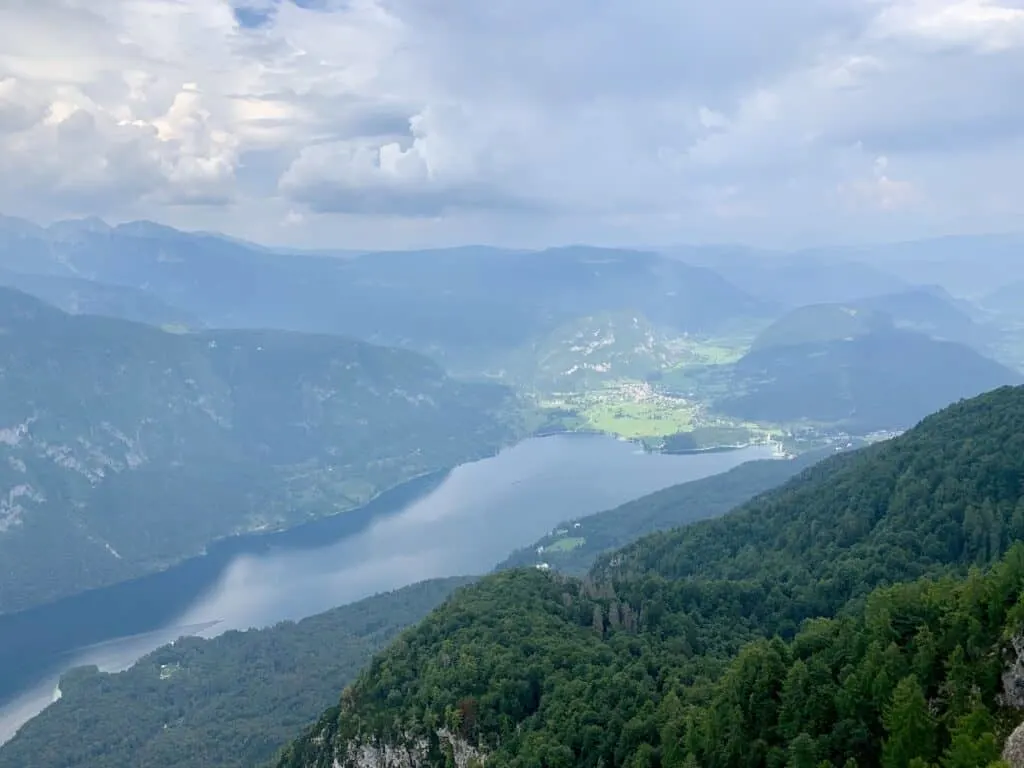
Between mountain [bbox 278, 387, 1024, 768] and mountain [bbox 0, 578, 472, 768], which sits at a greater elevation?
mountain [bbox 278, 387, 1024, 768]

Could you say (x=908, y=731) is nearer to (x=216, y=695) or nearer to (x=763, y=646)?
(x=763, y=646)

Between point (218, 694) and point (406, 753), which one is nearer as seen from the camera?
point (406, 753)

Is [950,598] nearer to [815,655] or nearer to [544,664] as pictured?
[815,655]

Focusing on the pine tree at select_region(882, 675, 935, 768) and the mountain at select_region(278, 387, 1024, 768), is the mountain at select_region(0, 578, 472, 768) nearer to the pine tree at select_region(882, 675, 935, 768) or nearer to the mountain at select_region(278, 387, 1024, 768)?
the mountain at select_region(278, 387, 1024, 768)

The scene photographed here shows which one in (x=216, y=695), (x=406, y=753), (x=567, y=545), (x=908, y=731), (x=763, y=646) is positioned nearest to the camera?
(x=908, y=731)

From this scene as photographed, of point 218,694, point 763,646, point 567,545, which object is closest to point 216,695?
point 218,694

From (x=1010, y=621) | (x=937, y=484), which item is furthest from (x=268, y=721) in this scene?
(x=1010, y=621)

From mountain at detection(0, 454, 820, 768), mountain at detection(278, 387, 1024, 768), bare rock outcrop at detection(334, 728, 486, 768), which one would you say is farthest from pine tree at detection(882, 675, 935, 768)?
mountain at detection(0, 454, 820, 768)
